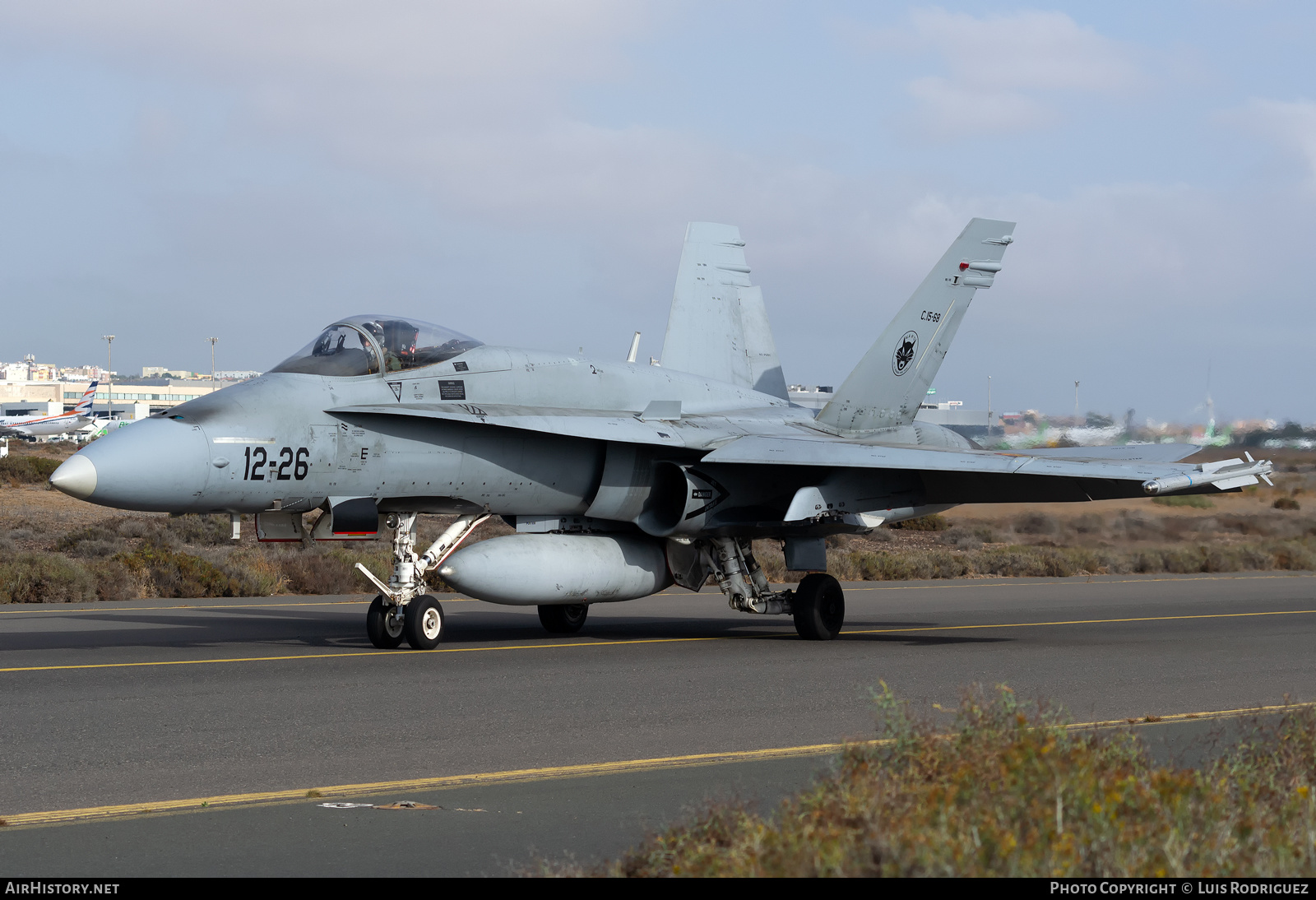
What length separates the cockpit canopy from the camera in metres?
13.3

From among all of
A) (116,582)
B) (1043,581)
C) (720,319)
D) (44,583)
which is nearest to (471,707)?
(720,319)

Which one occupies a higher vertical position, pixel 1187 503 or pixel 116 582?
pixel 1187 503

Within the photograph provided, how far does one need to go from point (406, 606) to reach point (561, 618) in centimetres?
290

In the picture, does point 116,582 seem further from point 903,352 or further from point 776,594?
point 903,352

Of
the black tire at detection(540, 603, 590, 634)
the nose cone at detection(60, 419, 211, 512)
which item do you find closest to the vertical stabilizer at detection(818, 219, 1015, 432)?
the black tire at detection(540, 603, 590, 634)

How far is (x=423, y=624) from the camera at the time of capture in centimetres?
1320

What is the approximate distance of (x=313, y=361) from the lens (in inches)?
524

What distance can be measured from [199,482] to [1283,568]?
2856cm

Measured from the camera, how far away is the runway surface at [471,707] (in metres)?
5.87

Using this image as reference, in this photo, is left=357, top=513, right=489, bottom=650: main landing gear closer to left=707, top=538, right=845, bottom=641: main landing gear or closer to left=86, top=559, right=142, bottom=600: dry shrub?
left=707, top=538, right=845, bottom=641: main landing gear

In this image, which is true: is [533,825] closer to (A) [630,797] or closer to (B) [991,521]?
(A) [630,797]

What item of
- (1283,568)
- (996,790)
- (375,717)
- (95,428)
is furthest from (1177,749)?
(95,428)

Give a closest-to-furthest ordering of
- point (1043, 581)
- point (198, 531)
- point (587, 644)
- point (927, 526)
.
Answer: point (587, 644)
point (1043, 581)
point (198, 531)
point (927, 526)

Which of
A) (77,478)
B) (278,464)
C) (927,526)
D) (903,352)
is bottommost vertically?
(927,526)
